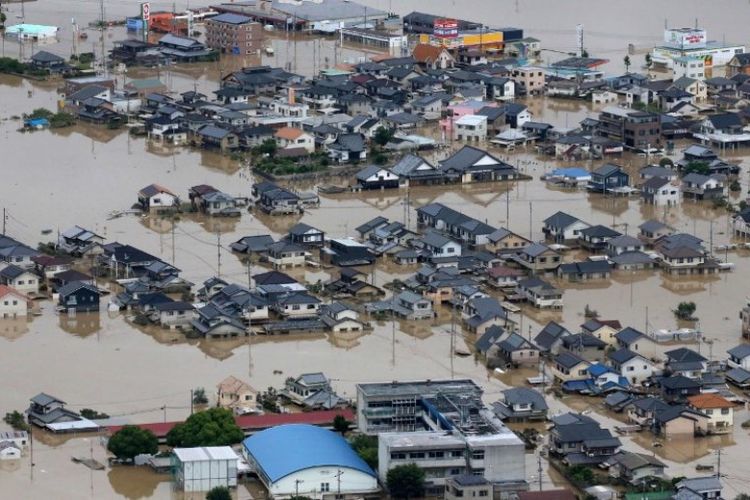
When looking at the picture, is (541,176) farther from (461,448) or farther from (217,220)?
(461,448)

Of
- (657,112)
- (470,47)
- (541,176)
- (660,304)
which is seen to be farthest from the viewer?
(470,47)

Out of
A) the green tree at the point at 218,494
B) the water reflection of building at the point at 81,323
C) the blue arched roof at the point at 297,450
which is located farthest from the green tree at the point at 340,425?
the water reflection of building at the point at 81,323

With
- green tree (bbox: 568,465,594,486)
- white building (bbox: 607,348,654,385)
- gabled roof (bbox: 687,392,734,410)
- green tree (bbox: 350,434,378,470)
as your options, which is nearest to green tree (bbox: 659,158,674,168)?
white building (bbox: 607,348,654,385)

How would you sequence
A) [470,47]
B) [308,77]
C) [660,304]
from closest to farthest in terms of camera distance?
1. [660,304]
2. [308,77]
3. [470,47]

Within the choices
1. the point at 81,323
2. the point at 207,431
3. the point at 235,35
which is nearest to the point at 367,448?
the point at 207,431

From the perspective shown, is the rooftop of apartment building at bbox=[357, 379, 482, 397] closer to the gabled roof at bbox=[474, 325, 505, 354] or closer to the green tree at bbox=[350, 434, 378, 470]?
the green tree at bbox=[350, 434, 378, 470]

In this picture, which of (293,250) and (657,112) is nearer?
(293,250)

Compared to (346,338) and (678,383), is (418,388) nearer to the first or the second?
(678,383)

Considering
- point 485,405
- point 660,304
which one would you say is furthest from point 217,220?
point 485,405
